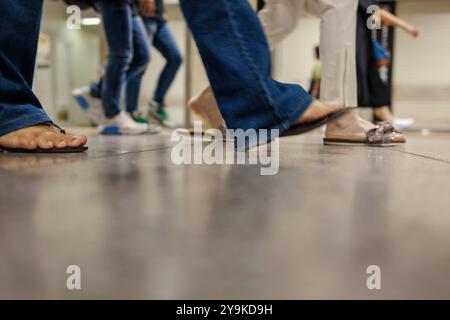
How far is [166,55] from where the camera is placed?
11.7 ft

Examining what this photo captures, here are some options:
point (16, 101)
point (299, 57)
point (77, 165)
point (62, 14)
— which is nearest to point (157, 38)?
point (16, 101)

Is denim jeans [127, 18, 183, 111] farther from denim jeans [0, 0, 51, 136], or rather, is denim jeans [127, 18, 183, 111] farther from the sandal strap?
denim jeans [0, 0, 51, 136]

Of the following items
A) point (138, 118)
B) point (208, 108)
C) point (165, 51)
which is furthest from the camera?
point (165, 51)

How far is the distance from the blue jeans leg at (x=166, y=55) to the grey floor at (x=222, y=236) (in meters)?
2.87

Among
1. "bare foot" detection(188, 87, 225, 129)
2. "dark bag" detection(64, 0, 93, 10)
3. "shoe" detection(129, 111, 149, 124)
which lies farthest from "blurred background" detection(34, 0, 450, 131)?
"bare foot" detection(188, 87, 225, 129)

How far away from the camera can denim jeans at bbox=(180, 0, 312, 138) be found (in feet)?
3.35

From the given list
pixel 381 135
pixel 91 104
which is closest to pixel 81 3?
pixel 91 104

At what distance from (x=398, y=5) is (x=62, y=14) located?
19.8 feet

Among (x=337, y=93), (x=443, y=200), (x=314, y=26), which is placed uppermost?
(x=314, y=26)

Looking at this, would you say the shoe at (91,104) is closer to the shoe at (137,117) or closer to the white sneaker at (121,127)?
the shoe at (137,117)

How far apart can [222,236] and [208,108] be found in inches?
57.4

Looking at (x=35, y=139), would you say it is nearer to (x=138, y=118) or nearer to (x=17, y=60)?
(x=17, y=60)

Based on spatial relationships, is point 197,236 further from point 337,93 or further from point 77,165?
point 337,93

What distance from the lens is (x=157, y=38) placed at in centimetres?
353
